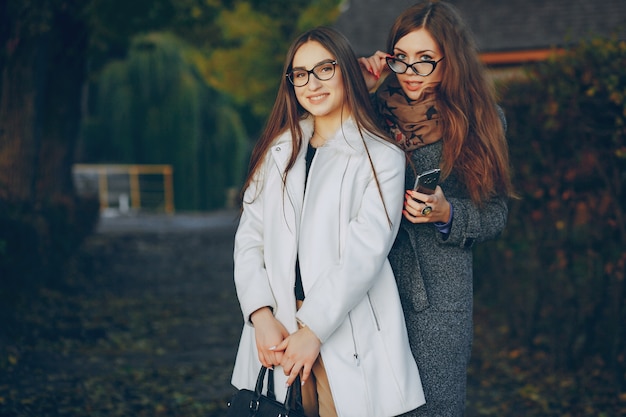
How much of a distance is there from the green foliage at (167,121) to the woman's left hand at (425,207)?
1812 cm

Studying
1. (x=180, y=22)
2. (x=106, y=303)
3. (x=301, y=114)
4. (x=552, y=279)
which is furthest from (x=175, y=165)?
(x=301, y=114)

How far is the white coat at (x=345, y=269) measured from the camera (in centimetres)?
257

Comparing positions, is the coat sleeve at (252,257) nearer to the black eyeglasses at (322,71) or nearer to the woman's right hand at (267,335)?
the woman's right hand at (267,335)

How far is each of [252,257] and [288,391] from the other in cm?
47

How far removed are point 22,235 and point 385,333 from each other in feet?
20.0

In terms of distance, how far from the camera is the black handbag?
2621 mm

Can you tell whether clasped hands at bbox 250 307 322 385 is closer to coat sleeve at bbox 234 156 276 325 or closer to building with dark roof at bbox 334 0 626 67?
coat sleeve at bbox 234 156 276 325

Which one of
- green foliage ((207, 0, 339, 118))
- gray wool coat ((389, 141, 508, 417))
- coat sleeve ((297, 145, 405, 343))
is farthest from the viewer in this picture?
green foliage ((207, 0, 339, 118))

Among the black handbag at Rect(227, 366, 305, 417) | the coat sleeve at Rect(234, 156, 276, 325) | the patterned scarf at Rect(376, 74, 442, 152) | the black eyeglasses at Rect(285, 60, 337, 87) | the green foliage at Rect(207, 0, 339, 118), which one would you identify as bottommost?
the black handbag at Rect(227, 366, 305, 417)

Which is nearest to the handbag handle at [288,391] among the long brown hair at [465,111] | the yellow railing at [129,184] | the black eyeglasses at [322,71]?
the long brown hair at [465,111]

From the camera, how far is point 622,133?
4898 mm

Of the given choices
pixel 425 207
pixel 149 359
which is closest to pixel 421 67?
pixel 425 207

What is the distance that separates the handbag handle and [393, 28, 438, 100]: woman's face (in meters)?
1.11

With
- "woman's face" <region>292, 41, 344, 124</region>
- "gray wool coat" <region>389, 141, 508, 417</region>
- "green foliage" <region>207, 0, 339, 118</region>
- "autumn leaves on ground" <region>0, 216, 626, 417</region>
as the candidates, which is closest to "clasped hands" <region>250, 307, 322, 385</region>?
"gray wool coat" <region>389, 141, 508, 417</region>
